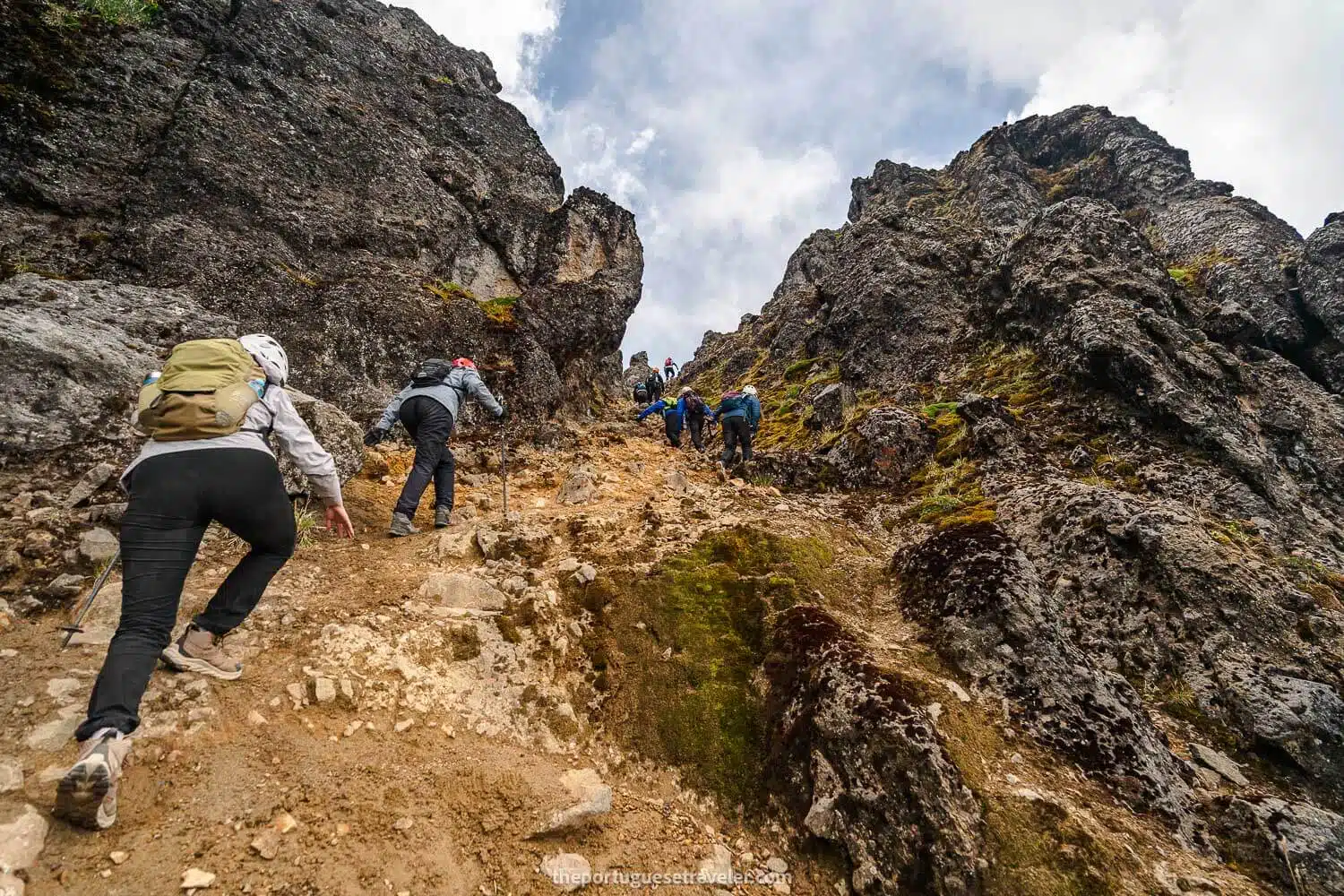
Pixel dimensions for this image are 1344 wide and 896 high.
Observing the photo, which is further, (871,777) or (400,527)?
(400,527)

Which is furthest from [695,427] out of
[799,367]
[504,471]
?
[799,367]

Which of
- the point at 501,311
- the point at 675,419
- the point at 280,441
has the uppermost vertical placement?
the point at 501,311

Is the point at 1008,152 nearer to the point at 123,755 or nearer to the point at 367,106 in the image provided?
the point at 367,106

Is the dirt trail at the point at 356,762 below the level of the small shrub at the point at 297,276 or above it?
below

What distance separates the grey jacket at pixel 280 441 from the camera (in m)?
3.89

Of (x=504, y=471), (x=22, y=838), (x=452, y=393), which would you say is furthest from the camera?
(x=504, y=471)

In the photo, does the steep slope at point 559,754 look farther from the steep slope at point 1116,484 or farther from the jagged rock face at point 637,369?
the jagged rock face at point 637,369

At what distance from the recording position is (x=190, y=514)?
149 inches

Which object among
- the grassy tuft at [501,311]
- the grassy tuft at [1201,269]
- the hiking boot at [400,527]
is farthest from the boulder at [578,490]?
the grassy tuft at [1201,269]

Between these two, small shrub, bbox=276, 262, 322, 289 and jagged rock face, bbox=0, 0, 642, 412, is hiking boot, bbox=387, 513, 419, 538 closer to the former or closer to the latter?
jagged rock face, bbox=0, 0, 642, 412

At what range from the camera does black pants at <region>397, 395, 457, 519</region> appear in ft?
27.8

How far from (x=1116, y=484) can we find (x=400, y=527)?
498 inches

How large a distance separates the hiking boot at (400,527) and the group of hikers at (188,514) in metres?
3.10

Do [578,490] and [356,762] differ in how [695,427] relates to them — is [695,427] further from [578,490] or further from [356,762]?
[356,762]
